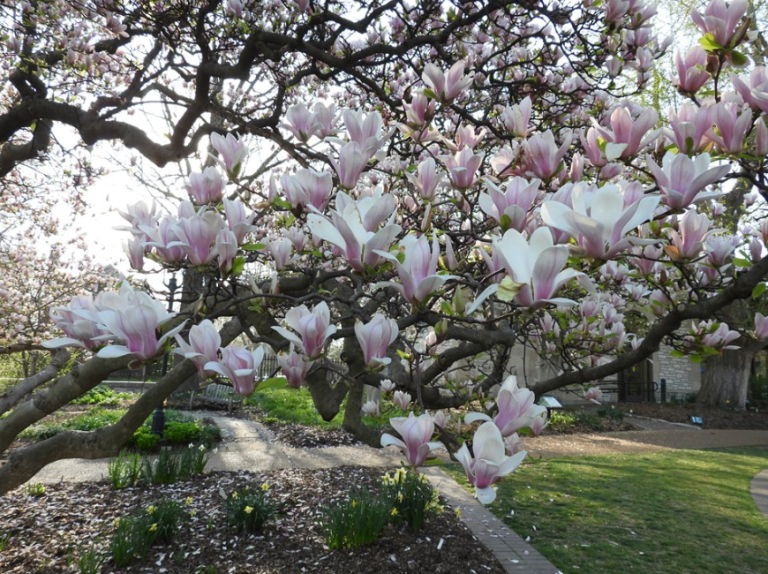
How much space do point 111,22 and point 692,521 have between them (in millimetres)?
7451

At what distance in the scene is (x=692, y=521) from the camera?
514 centimetres

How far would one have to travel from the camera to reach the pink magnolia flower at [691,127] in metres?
1.17

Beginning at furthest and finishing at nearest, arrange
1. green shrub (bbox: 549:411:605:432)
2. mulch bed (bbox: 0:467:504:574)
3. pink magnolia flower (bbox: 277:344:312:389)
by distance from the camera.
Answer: green shrub (bbox: 549:411:605:432), mulch bed (bbox: 0:467:504:574), pink magnolia flower (bbox: 277:344:312:389)

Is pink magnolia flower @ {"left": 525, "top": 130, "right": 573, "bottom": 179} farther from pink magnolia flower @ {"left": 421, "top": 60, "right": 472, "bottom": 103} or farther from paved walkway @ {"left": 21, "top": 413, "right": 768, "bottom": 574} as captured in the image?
paved walkway @ {"left": 21, "top": 413, "right": 768, "bottom": 574}

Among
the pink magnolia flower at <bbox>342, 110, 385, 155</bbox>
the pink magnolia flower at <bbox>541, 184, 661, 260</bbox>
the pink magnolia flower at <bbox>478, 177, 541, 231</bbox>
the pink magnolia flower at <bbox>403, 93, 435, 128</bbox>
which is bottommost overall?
the pink magnolia flower at <bbox>541, 184, 661, 260</bbox>

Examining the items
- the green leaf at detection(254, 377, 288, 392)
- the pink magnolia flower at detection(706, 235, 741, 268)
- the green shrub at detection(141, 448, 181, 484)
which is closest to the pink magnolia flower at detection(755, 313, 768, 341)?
the pink magnolia flower at detection(706, 235, 741, 268)

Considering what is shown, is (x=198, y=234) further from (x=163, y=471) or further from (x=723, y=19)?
(x=163, y=471)

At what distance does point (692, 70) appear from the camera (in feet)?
4.63

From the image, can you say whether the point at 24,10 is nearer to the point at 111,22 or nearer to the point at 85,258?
the point at 111,22

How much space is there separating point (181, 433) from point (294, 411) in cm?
391

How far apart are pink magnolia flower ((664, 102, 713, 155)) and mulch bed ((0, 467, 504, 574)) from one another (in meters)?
3.56

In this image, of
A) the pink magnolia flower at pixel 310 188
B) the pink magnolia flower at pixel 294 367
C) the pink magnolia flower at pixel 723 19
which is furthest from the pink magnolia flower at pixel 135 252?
the pink magnolia flower at pixel 723 19

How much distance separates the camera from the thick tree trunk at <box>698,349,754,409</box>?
537 inches

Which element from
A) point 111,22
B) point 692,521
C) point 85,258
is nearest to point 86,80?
point 111,22
